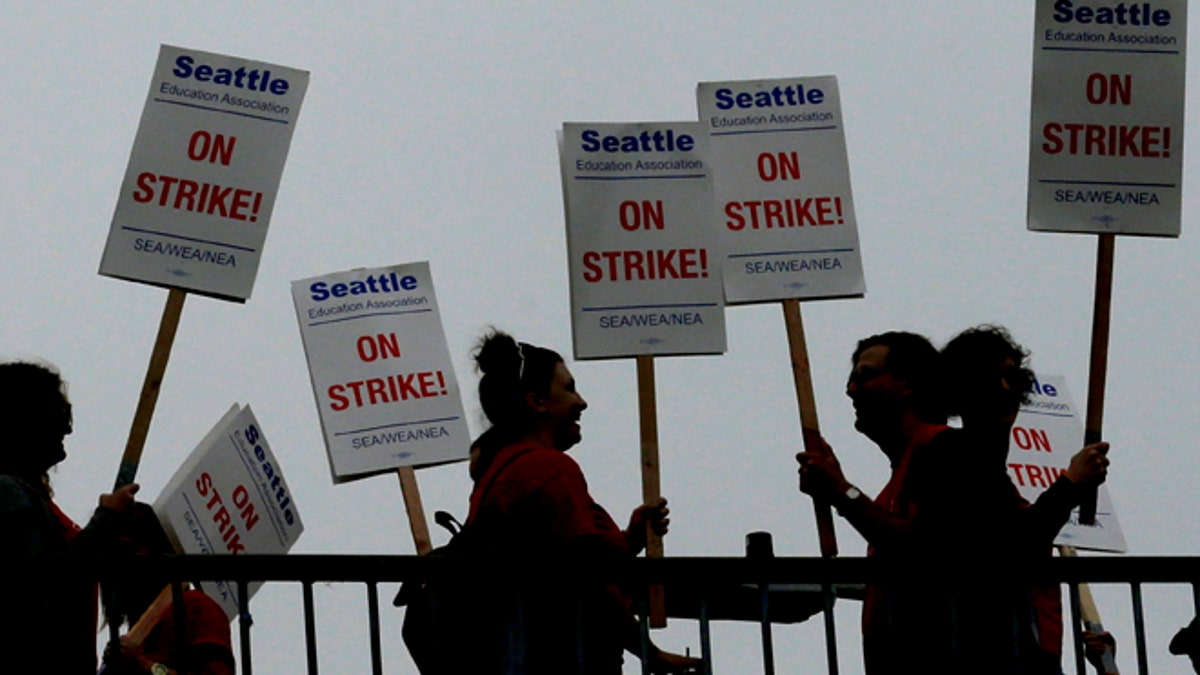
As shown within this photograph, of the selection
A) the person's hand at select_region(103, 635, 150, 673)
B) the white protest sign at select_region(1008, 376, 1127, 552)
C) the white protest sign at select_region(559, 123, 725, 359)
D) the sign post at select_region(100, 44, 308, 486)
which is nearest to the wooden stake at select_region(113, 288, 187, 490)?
the sign post at select_region(100, 44, 308, 486)

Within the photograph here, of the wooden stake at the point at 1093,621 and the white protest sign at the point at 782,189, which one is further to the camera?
Result: the wooden stake at the point at 1093,621

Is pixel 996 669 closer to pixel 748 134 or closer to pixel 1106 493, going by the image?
pixel 748 134

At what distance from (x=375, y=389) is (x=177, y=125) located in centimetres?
133

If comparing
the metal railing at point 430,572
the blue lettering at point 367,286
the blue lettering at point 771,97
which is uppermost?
the blue lettering at point 771,97

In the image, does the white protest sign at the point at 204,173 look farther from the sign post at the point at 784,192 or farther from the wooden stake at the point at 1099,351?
the wooden stake at the point at 1099,351

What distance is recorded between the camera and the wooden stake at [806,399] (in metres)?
6.77

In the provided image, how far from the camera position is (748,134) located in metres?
8.16

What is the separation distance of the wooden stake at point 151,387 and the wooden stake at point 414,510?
126 cm

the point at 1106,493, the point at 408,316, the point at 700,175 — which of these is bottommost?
the point at 1106,493

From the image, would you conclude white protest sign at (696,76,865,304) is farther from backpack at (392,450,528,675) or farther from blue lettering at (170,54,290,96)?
backpack at (392,450,528,675)

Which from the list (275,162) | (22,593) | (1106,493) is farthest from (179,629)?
(1106,493)

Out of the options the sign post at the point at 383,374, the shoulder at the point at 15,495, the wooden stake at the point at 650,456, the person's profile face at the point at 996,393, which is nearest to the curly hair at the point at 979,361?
the person's profile face at the point at 996,393

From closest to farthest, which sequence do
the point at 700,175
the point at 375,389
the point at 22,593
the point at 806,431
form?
the point at 22,593, the point at 806,431, the point at 700,175, the point at 375,389

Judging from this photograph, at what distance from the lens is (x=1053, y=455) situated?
9.20 m
